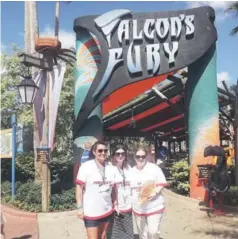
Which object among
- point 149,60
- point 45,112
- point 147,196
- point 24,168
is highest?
point 149,60

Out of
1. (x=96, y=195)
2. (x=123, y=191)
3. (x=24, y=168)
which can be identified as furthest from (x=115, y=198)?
(x=24, y=168)

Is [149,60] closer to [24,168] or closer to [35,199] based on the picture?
[35,199]

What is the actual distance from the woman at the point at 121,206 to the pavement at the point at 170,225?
1.98 metres

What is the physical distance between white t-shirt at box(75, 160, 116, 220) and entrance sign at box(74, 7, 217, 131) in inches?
228

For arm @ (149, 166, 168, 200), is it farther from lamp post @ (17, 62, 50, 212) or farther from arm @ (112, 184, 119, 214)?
lamp post @ (17, 62, 50, 212)

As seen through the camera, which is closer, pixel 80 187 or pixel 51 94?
pixel 80 187

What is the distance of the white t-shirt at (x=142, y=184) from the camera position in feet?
15.5

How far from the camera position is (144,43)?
33.8 ft

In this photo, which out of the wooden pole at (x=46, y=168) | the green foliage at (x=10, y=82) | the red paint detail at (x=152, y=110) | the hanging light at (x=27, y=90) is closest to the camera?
the hanging light at (x=27, y=90)

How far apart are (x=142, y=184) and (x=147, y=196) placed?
0.17 m

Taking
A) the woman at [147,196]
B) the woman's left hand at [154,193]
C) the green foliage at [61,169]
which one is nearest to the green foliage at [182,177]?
the green foliage at [61,169]

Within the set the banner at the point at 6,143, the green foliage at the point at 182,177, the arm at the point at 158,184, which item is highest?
the banner at the point at 6,143

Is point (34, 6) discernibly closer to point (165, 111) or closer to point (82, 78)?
point (82, 78)

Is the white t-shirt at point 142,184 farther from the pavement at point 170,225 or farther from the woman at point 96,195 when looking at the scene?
the pavement at point 170,225
